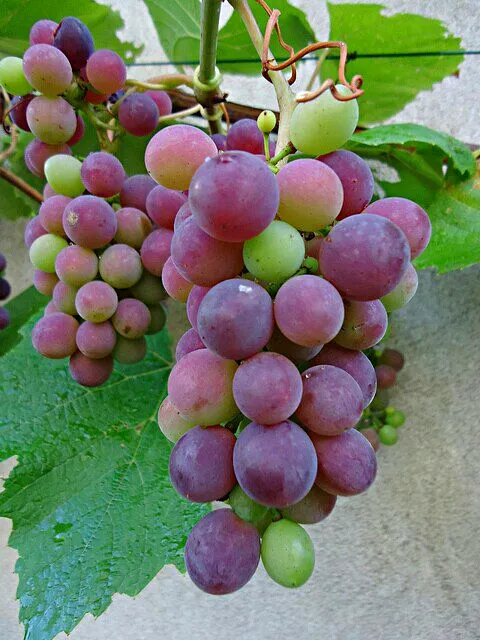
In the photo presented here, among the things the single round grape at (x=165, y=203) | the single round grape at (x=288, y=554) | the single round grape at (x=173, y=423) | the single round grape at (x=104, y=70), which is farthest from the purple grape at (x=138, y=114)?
the single round grape at (x=288, y=554)

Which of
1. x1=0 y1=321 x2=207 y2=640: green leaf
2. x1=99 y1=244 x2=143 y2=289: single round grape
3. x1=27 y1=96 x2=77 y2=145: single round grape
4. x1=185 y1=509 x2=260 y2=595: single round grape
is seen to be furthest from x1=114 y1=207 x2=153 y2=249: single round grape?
x1=185 y1=509 x2=260 y2=595: single round grape

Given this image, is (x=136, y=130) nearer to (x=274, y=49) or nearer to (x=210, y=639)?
(x=274, y=49)

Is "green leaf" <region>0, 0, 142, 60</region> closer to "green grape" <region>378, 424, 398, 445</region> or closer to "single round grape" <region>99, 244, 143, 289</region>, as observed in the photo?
"single round grape" <region>99, 244, 143, 289</region>

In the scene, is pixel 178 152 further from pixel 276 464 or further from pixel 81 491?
pixel 81 491

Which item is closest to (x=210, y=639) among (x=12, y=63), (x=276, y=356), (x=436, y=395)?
(x=436, y=395)

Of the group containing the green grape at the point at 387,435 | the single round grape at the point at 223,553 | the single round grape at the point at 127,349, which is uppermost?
the single round grape at the point at 223,553

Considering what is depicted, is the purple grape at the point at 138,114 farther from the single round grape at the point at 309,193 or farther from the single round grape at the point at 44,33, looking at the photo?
the single round grape at the point at 309,193
